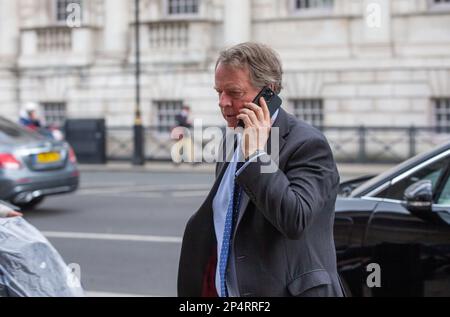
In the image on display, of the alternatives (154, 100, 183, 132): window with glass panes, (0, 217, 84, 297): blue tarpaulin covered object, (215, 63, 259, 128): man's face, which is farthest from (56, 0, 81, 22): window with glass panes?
(215, 63, 259, 128): man's face

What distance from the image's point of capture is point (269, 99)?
3.20 metres

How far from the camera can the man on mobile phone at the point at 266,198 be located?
10.0 feet

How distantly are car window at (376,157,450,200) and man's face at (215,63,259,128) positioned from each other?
261cm

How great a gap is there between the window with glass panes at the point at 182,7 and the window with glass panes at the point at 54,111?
173 inches

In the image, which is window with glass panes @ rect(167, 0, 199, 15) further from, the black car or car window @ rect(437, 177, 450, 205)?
car window @ rect(437, 177, 450, 205)

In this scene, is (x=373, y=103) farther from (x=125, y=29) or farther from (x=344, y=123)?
(x=125, y=29)

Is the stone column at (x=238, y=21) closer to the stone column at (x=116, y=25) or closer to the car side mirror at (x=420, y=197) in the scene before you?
the stone column at (x=116, y=25)

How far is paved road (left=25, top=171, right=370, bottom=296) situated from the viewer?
8336 millimetres

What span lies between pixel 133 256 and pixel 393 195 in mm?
4474

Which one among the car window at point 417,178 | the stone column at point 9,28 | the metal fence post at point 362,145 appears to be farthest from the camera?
the stone column at point 9,28

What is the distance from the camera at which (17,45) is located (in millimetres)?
27969

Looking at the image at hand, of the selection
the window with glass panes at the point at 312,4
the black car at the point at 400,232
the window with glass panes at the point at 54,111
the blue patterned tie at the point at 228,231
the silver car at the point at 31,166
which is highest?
the window with glass panes at the point at 312,4

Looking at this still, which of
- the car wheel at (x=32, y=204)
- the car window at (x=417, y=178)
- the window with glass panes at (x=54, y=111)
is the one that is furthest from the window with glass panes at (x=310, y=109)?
the car window at (x=417, y=178)
